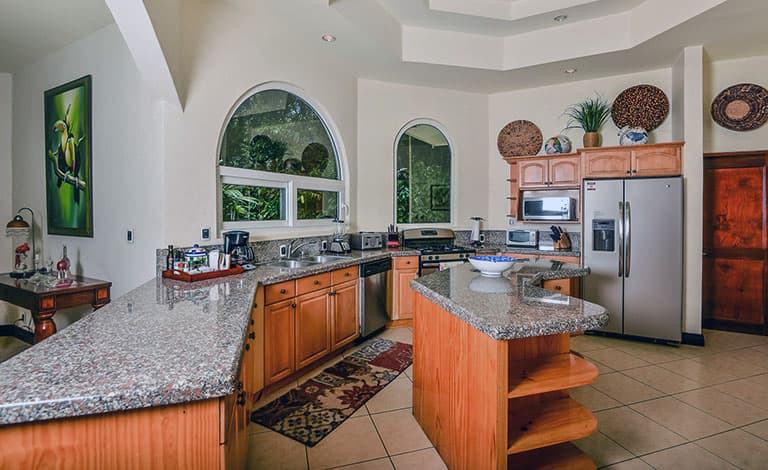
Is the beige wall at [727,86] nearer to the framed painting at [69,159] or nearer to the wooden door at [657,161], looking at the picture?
the wooden door at [657,161]

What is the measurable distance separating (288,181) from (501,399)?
287 cm

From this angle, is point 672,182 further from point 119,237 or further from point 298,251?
point 119,237

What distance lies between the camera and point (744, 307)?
13.5 ft

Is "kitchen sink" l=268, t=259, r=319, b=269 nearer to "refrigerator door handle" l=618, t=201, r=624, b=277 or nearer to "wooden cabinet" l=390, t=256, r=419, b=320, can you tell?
"wooden cabinet" l=390, t=256, r=419, b=320

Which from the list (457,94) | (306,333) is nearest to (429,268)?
(306,333)

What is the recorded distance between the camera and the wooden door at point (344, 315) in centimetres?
328

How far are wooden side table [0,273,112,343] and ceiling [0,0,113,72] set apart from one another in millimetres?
2074

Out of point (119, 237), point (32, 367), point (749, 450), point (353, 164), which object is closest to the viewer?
point (32, 367)

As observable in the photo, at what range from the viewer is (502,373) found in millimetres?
1492

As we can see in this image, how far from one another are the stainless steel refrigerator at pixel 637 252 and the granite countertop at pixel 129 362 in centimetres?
361

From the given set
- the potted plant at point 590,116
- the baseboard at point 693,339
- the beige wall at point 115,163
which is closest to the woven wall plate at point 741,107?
the potted plant at point 590,116

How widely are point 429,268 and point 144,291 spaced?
110 inches

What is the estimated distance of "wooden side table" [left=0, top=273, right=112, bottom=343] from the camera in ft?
9.21

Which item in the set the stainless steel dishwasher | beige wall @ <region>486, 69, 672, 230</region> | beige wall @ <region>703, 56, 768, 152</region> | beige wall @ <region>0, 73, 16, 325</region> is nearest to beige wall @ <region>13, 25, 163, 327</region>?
beige wall @ <region>0, 73, 16, 325</region>
